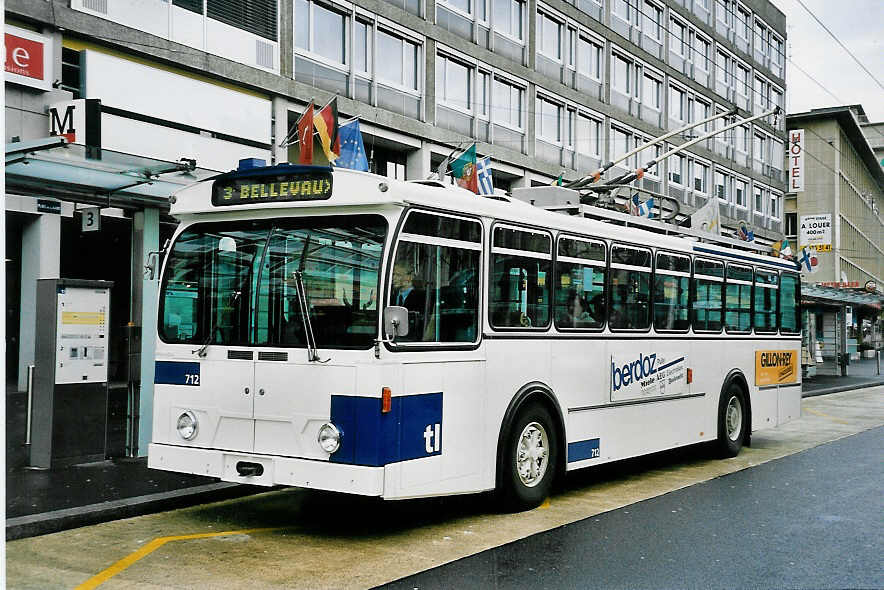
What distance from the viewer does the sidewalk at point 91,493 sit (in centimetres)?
796

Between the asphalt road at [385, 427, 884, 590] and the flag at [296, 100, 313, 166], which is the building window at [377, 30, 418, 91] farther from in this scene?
the asphalt road at [385, 427, 884, 590]

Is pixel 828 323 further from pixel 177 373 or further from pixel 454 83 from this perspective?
pixel 177 373

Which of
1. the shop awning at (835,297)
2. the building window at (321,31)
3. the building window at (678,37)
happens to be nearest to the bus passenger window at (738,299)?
the building window at (321,31)

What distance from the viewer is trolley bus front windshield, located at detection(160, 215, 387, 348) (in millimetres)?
7516

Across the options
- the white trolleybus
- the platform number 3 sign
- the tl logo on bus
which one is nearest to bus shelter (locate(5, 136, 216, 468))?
the platform number 3 sign

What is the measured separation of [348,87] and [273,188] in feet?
54.0

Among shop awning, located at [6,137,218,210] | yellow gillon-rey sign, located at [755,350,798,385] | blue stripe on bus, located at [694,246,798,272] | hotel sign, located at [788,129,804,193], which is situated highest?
hotel sign, located at [788,129,804,193]

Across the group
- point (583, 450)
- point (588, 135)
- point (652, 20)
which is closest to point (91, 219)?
point (583, 450)

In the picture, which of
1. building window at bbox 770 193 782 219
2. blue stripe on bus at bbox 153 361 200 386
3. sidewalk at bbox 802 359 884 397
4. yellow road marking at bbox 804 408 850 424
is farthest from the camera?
building window at bbox 770 193 782 219

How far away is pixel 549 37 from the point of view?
3259cm

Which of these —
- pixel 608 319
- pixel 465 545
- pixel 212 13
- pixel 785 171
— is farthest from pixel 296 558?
pixel 785 171

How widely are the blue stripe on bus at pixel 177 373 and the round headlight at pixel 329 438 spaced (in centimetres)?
136

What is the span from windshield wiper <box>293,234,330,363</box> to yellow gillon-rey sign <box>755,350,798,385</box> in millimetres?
8506

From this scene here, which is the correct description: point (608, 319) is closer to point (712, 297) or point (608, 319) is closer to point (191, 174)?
point (712, 297)
